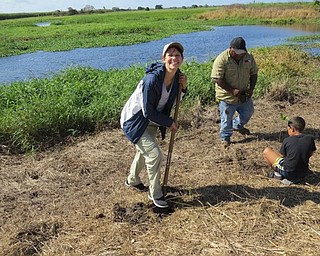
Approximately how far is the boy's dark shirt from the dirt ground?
0.16 metres

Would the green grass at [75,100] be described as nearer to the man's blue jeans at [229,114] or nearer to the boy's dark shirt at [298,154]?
the man's blue jeans at [229,114]

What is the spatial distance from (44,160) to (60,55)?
16636 millimetres

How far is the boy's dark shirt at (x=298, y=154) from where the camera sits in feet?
12.9

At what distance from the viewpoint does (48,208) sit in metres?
3.86

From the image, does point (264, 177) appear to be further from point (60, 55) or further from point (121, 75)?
point (60, 55)

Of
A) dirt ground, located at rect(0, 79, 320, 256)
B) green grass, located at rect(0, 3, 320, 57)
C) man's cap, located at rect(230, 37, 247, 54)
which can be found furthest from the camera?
green grass, located at rect(0, 3, 320, 57)

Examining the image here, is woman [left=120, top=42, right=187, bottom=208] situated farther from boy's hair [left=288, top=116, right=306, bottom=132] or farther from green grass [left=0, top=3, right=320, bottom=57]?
green grass [left=0, top=3, right=320, bottom=57]

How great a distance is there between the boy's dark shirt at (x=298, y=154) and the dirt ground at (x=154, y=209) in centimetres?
16

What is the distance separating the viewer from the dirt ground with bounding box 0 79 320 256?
3.14 meters

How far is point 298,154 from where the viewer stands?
13.0 ft

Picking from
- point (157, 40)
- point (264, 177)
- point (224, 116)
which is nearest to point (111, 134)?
point (224, 116)

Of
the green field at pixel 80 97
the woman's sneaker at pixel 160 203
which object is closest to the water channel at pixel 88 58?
the green field at pixel 80 97

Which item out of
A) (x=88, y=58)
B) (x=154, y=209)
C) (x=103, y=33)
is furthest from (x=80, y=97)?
(x=103, y=33)

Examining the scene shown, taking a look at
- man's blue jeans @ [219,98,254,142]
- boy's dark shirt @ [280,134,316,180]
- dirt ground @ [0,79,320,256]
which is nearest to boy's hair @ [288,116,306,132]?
boy's dark shirt @ [280,134,316,180]
